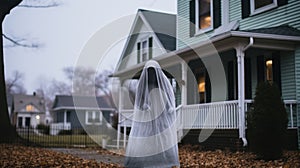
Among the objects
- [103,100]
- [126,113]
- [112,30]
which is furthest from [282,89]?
[103,100]

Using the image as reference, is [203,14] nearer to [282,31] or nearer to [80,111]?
[282,31]

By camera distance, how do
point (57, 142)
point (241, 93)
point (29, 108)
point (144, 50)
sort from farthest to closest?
point (29, 108) → point (57, 142) → point (144, 50) → point (241, 93)

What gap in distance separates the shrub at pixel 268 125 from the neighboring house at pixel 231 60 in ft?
5.13

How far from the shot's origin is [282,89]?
1119 cm

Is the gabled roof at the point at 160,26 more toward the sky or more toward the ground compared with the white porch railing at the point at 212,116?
more toward the sky

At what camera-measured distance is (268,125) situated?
8336 millimetres

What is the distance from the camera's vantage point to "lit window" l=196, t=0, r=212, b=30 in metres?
14.7

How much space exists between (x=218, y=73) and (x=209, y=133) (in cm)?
285

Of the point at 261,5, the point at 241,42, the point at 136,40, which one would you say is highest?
the point at 136,40

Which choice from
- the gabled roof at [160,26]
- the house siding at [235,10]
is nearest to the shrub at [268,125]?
the house siding at [235,10]

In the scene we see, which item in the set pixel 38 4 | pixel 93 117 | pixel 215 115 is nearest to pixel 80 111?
pixel 93 117

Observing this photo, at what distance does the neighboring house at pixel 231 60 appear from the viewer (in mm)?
10430

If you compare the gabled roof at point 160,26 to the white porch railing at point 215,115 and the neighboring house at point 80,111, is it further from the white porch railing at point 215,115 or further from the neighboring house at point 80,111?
the neighboring house at point 80,111

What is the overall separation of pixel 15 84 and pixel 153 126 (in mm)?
54308
